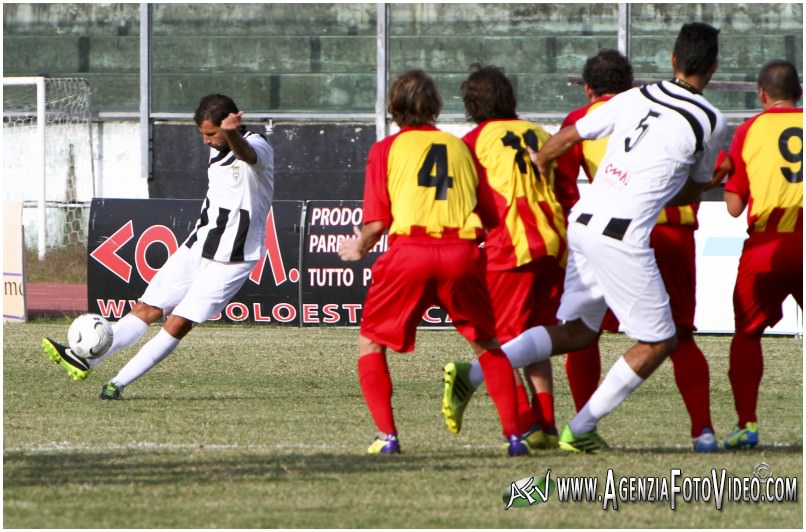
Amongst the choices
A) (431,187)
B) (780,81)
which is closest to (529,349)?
(431,187)

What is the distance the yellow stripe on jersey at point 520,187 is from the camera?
25.1 ft

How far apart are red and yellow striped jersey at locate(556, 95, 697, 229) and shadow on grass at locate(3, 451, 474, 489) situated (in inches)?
60.8

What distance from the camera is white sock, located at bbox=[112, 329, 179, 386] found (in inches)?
392

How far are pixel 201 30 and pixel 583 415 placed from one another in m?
22.6

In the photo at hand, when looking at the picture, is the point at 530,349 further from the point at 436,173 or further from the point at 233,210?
the point at 233,210

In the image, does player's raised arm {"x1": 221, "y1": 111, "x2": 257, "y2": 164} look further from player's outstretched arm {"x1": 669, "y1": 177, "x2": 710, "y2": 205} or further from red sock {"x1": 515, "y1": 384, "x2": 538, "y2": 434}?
player's outstretched arm {"x1": 669, "y1": 177, "x2": 710, "y2": 205}

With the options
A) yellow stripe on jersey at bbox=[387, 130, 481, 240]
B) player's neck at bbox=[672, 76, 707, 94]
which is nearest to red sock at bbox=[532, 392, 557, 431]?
yellow stripe on jersey at bbox=[387, 130, 481, 240]

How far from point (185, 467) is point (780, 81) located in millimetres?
3537

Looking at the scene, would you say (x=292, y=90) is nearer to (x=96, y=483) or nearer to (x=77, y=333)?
(x=77, y=333)

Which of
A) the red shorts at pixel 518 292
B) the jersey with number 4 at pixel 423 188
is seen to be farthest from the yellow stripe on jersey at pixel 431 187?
the red shorts at pixel 518 292

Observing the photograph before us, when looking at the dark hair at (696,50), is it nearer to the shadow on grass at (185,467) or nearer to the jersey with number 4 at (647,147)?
the jersey with number 4 at (647,147)

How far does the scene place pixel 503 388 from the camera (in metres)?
7.19

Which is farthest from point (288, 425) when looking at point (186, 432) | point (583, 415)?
point (583, 415)

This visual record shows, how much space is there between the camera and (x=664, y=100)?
7031 millimetres
